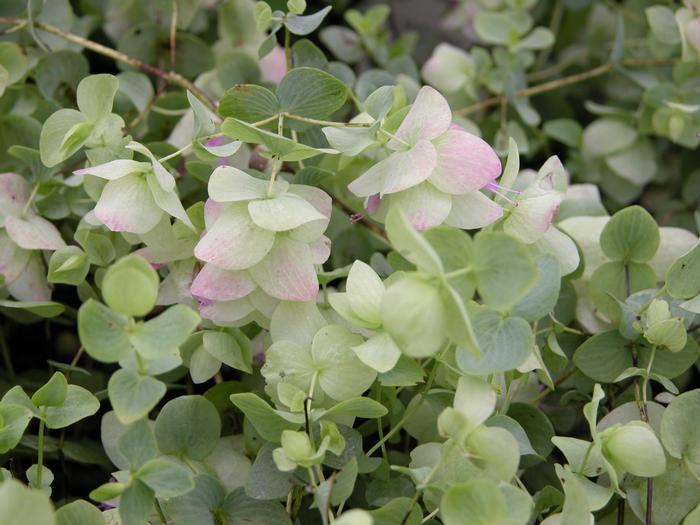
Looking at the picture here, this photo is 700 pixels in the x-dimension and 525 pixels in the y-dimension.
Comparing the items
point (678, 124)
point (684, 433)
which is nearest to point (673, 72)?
point (678, 124)

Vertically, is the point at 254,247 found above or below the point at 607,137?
above

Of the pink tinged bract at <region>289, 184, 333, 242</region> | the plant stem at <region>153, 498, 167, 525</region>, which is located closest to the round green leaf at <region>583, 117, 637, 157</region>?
the pink tinged bract at <region>289, 184, 333, 242</region>

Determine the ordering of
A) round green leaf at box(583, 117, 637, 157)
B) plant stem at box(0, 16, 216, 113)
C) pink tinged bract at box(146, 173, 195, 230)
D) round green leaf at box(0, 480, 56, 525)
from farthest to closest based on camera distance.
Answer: round green leaf at box(583, 117, 637, 157), plant stem at box(0, 16, 216, 113), pink tinged bract at box(146, 173, 195, 230), round green leaf at box(0, 480, 56, 525)

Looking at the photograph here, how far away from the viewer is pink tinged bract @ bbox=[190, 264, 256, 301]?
357 millimetres

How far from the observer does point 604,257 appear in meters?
0.46

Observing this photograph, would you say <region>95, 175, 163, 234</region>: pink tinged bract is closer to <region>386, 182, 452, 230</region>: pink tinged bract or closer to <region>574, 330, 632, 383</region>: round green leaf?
<region>386, 182, 452, 230</region>: pink tinged bract

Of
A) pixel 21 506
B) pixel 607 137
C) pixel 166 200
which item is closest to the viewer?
pixel 21 506

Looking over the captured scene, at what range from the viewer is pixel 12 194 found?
0.44 metres

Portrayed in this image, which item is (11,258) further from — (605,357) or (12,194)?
(605,357)

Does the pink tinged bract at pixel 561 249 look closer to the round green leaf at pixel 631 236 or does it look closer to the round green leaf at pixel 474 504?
the round green leaf at pixel 631 236

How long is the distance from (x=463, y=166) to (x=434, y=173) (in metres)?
0.01

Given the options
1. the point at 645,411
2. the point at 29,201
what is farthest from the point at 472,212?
the point at 29,201

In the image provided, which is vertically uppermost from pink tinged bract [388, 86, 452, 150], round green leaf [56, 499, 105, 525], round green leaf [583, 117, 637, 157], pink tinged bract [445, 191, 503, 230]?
pink tinged bract [388, 86, 452, 150]

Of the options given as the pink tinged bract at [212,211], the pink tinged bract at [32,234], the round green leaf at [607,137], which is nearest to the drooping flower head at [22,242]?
the pink tinged bract at [32,234]
